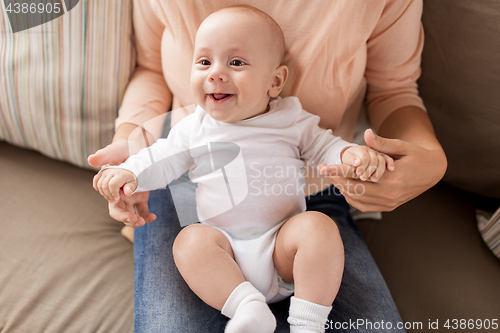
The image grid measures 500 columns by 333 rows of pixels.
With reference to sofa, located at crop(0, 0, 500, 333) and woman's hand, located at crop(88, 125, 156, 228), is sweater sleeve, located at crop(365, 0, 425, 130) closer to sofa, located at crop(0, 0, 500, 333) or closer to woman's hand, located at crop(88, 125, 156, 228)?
sofa, located at crop(0, 0, 500, 333)

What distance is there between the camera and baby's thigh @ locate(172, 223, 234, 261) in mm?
648

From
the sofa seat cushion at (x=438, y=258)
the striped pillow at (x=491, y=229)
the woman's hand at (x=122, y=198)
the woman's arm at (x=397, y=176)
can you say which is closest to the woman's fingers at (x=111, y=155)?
the woman's hand at (x=122, y=198)

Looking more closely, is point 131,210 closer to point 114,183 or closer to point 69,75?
point 114,183

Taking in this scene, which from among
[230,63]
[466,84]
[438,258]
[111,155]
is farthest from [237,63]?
[438,258]

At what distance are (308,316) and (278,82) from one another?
450 millimetres

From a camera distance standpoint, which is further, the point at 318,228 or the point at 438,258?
the point at 438,258

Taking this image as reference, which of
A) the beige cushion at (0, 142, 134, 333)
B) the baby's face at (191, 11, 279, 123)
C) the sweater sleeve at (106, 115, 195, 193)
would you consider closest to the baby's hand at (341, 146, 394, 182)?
the baby's face at (191, 11, 279, 123)

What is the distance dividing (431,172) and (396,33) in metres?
0.30

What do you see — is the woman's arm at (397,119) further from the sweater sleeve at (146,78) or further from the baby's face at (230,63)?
the sweater sleeve at (146,78)

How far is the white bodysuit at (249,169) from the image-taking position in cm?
69

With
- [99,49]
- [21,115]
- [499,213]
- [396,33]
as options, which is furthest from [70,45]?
[499,213]

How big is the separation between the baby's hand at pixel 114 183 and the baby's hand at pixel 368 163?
39cm

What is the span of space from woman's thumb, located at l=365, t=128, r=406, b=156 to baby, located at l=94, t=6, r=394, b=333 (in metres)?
0.02

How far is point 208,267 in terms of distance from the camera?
0.63 meters
